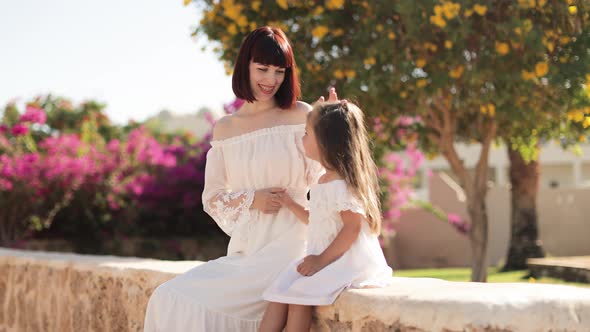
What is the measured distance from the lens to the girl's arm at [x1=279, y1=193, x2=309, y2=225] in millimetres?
3467

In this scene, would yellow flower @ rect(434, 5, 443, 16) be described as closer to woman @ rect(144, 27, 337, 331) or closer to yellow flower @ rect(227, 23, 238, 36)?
yellow flower @ rect(227, 23, 238, 36)

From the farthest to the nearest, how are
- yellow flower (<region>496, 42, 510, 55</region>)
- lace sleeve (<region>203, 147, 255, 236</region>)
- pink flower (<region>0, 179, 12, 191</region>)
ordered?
pink flower (<region>0, 179, 12, 191</region>) < yellow flower (<region>496, 42, 510, 55</region>) < lace sleeve (<region>203, 147, 255, 236</region>)

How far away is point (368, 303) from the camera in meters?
2.96

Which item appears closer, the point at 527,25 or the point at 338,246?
the point at 338,246

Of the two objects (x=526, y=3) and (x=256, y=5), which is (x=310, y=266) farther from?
(x=256, y=5)

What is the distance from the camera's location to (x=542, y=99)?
6.47 m

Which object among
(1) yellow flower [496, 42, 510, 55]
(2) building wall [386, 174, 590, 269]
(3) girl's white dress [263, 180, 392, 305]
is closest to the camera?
(3) girl's white dress [263, 180, 392, 305]

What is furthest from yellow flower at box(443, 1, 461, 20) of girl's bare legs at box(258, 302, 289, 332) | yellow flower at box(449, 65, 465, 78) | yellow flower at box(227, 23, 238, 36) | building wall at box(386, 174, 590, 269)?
building wall at box(386, 174, 590, 269)

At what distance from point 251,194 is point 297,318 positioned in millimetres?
711

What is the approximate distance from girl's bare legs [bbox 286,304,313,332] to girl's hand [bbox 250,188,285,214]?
552 millimetres

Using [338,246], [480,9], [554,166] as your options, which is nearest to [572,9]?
[480,9]

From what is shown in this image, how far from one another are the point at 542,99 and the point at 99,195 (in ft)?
18.4

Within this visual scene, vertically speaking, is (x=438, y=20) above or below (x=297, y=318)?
above

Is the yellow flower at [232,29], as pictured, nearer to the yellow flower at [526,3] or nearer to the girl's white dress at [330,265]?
the yellow flower at [526,3]
